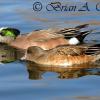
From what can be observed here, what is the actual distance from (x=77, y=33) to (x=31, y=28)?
5.20 ft

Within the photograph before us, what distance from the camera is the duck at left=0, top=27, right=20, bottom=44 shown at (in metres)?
12.9

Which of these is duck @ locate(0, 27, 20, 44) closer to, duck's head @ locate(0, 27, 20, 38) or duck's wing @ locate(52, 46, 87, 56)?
duck's head @ locate(0, 27, 20, 38)

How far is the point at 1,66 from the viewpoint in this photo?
10.4 m

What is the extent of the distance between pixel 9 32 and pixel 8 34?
0.14m

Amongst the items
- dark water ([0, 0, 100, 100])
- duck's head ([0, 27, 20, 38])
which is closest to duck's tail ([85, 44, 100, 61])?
dark water ([0, 0, 100, 100])

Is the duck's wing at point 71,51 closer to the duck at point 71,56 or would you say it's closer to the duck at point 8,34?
the duck at point 71,56

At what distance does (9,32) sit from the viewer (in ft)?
42.9

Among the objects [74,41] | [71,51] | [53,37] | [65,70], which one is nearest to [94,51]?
[71,51]

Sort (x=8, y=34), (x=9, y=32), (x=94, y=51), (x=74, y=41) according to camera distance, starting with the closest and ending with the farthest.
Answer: (x=94, y=51) < (x=74, y=41) < (x=9, y=32) < (x=8, y=34)

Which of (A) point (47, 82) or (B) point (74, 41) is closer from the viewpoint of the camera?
(A) point (47, 82)

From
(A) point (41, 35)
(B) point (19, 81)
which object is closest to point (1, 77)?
(B) point (19, 81)

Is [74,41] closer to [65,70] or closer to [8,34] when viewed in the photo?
[8,34]

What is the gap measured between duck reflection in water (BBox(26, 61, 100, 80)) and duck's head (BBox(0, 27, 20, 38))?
7.99ft

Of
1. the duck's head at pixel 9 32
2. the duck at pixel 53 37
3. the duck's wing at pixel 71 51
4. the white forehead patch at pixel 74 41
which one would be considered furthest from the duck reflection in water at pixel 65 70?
the duck's head at pixel 9 32
